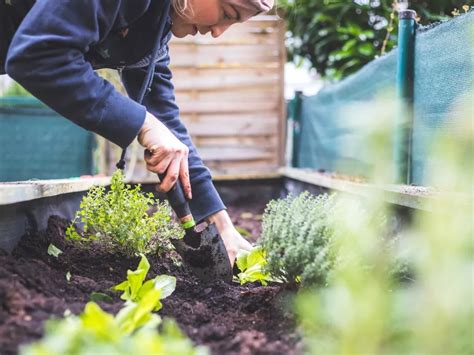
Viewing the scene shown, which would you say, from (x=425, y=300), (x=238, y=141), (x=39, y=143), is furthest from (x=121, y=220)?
(x=238, y=141)

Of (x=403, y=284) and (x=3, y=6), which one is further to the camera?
(x=3, y=6)

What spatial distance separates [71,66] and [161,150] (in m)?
0.33

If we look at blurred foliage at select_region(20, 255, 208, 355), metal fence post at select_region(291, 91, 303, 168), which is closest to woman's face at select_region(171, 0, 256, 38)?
blurred foliage at select_region(20, 255, 208, 355)

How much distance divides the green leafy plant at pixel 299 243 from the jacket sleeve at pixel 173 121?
644 mm

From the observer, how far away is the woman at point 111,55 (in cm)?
149

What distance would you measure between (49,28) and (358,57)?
3596 millimetres

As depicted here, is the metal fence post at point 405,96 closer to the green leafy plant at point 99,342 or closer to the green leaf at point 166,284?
the green leaf at point 166,284

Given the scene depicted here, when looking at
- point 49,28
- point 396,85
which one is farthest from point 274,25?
point 49,28

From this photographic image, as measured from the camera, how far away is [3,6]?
1825 millimetres

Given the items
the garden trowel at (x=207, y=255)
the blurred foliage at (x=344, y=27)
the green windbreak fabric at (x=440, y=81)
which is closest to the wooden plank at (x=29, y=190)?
the garden trowel at (x=207, y=255)

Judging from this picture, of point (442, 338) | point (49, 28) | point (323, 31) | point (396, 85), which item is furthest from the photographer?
point (323, 31)

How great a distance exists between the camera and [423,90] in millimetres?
2531

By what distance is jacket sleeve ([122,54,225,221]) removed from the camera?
2143 mm

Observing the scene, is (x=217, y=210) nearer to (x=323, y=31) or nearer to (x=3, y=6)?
(x=3, y=6)
